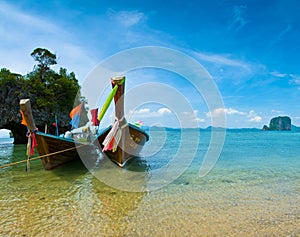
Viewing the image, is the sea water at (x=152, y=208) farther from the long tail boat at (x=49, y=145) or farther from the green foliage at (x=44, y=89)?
the green foliage at (x=44, y=89)

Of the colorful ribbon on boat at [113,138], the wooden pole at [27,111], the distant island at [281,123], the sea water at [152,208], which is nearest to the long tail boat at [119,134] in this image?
the colorful ribbon on boat at [113,138]

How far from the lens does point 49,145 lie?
7.80m

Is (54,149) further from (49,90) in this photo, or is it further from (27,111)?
(49,90)

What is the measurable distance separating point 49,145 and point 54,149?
0.41m

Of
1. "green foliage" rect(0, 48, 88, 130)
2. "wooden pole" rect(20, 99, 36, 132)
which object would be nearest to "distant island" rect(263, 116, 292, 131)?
"green foliage" rect(0, 48, 88, 130)

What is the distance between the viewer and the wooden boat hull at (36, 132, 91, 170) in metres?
7.54

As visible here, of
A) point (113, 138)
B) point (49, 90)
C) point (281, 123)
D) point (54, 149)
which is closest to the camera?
point (113, 138)

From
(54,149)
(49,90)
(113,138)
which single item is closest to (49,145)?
(54,149)

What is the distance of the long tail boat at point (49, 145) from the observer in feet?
21.1

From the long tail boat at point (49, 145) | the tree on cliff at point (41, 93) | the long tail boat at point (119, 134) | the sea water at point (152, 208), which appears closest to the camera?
the sea water at point (152, 208)

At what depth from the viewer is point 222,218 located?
4016 millimetres

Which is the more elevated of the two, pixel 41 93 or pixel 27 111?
pixel 41 93

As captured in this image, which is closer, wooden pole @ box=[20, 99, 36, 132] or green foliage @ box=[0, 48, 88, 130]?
wooden pole @ box=[20, 99, 36, 132]

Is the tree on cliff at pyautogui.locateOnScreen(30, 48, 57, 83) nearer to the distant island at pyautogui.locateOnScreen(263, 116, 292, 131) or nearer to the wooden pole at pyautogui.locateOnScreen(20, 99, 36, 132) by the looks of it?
the wooden pole at pyautogui.locateOnScreen(20, 99, 36, 132)
